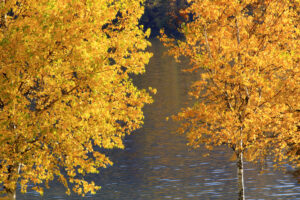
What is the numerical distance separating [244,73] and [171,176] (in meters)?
36.8

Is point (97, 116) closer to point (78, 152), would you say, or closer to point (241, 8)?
point (78, 152)

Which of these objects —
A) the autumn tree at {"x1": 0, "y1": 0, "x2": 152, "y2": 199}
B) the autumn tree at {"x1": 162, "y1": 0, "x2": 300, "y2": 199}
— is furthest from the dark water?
the autumn tree at {"x1": 0, "y1": 0, "x2": 152, "y2": 199}

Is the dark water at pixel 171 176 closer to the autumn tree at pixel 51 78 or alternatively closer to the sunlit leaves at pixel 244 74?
the sunlit leaves at pixel 244 74

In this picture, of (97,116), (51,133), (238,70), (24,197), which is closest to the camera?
(51,133)

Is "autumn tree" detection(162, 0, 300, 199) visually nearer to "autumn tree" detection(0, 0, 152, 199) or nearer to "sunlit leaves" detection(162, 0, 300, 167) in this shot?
"sunlit leaves" detection(162, 0, 300, 167)

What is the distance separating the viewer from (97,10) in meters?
28.9

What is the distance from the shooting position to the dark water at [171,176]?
5875 cm

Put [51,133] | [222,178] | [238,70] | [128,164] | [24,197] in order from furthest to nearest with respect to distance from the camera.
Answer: [128,164], [222,178], [24,197], [238,70], [51,133]

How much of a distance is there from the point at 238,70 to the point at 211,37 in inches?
133

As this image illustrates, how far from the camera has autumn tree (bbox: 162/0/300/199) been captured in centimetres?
3278

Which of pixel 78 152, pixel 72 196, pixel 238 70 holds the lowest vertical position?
pixel 72 196

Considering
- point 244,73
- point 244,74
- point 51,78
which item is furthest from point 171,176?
point 51,78

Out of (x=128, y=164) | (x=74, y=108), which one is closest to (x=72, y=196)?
(x=128, y=164)

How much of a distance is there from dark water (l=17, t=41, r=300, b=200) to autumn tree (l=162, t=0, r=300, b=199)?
1639 cm
